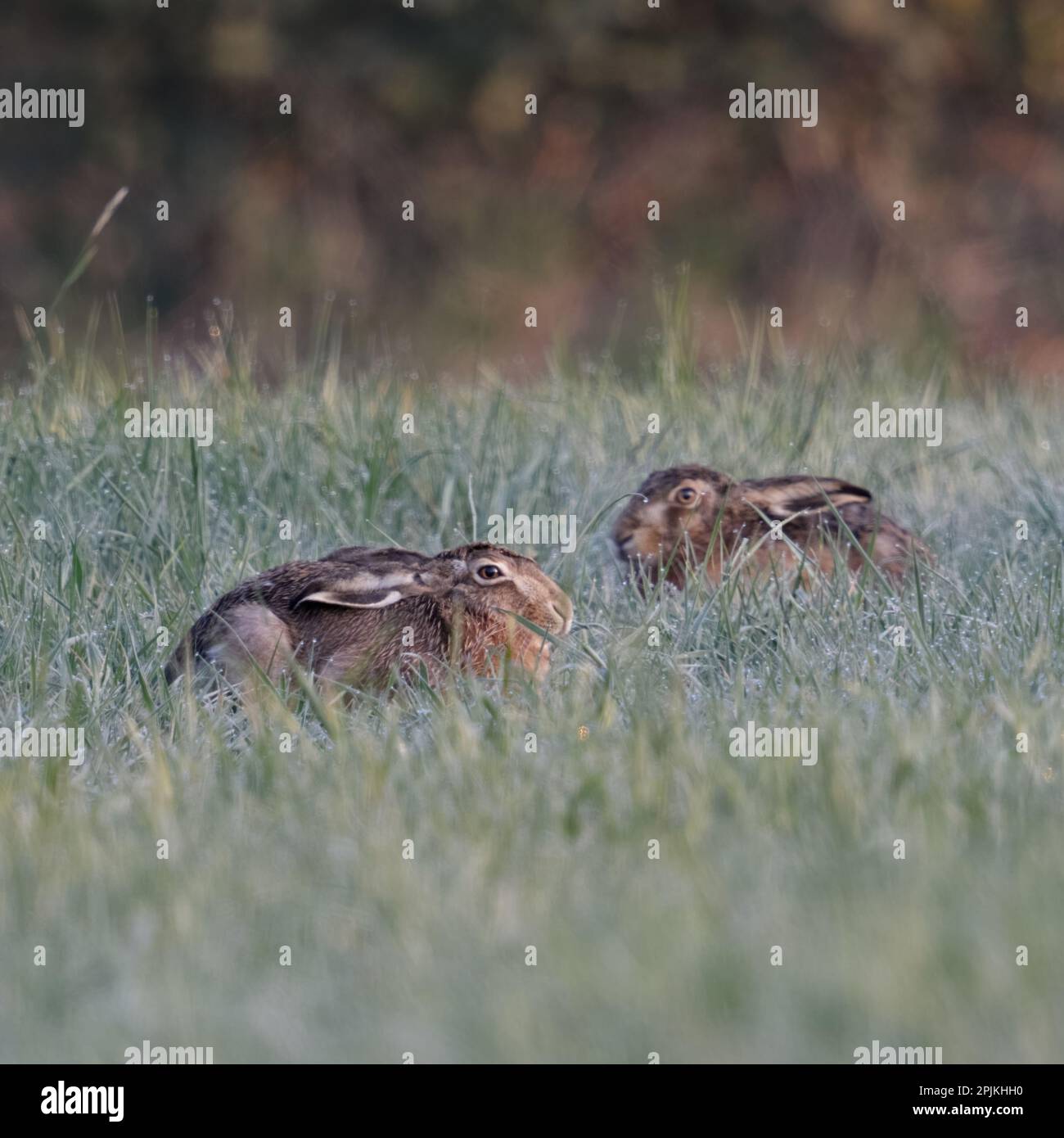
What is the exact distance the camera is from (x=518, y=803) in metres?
3.80

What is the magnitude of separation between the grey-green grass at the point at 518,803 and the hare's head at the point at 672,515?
0.14 m

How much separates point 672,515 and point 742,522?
25cm

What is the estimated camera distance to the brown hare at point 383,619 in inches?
195

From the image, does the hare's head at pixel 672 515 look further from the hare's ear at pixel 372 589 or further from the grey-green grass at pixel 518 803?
the hare's ear at pixel 372 589

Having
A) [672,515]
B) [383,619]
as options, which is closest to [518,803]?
[383,619]

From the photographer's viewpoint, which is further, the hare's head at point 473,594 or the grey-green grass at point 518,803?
the hare's head at point 473,594

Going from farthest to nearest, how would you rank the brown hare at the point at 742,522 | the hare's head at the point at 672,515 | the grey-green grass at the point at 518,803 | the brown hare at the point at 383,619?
the hare's head at the point at 672,515
the brown hare at the point at 742,522
the brown hare at the point at 383,619
the grey-green grass at the point at 518,803

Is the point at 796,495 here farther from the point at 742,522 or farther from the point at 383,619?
the point at 383,619

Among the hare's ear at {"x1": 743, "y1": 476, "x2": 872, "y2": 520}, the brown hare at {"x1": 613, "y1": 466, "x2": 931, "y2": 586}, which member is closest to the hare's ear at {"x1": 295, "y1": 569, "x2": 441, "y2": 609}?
the brown hare at {"x1": 613, "y1": 466, "x2": 931, "y2": 586}

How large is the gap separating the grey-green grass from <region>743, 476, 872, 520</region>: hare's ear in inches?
17.0

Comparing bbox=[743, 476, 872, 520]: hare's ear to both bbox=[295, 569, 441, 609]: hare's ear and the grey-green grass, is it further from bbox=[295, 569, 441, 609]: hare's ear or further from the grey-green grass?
bbox=[295, 569, 441, 609]: hare's ear

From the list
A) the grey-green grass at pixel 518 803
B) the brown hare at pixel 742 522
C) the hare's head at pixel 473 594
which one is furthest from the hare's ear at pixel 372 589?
the brown hare at pixel 742 522

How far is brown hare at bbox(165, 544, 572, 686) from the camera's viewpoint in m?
4.95
